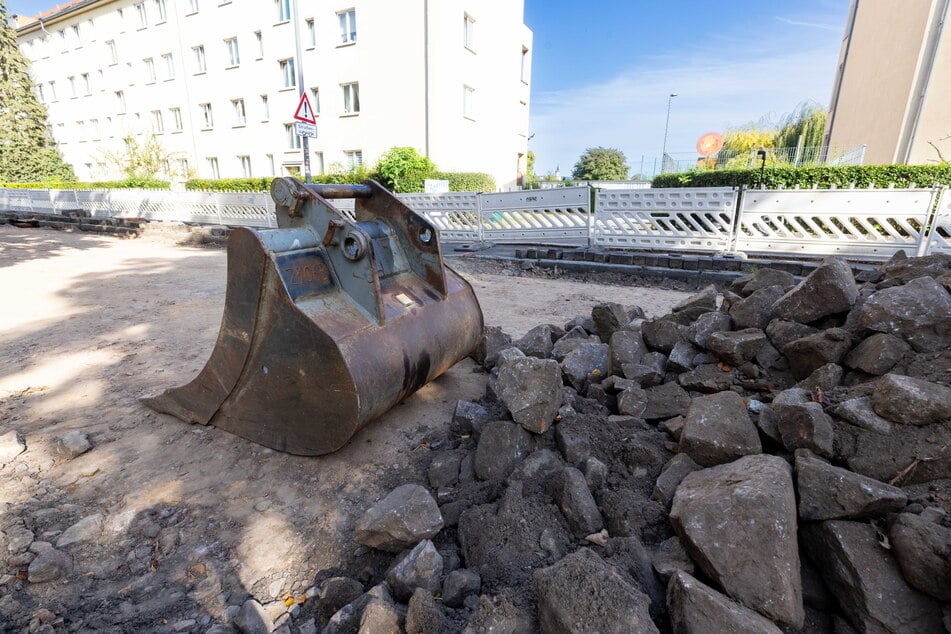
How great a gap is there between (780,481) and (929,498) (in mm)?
549

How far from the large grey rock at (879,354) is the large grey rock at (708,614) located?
1534mm

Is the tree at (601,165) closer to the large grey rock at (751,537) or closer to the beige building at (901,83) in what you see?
the beige building at (901,83)

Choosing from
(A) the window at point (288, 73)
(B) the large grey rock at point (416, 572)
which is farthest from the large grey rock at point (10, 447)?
(A) the window at point (288, 73)

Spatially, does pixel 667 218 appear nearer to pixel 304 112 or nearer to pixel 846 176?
pixel 846 176

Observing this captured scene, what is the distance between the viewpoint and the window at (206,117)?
22.8 meters

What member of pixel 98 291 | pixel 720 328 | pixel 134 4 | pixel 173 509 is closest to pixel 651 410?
pixel 720 328

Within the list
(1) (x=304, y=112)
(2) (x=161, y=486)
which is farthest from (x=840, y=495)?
(1) (x=304, y=112)

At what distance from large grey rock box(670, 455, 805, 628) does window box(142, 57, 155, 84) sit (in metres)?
32.0

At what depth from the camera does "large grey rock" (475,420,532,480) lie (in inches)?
85.7

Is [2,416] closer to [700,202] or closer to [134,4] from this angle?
[700,202]

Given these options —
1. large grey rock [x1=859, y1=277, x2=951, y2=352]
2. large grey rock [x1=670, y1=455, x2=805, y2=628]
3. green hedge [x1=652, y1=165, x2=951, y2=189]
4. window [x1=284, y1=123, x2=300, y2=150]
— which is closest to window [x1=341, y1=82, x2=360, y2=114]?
window [x1=284, y1=123, x2=300, y2=150]

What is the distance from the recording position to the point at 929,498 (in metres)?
1.64

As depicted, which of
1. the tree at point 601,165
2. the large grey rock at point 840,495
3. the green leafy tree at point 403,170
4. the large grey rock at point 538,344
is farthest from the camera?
the tree at point 601,165

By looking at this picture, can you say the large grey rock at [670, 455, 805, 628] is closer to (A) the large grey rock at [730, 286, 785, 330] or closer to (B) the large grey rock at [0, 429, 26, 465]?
(A) the large grey rock at [730, 286, 785, 330]
